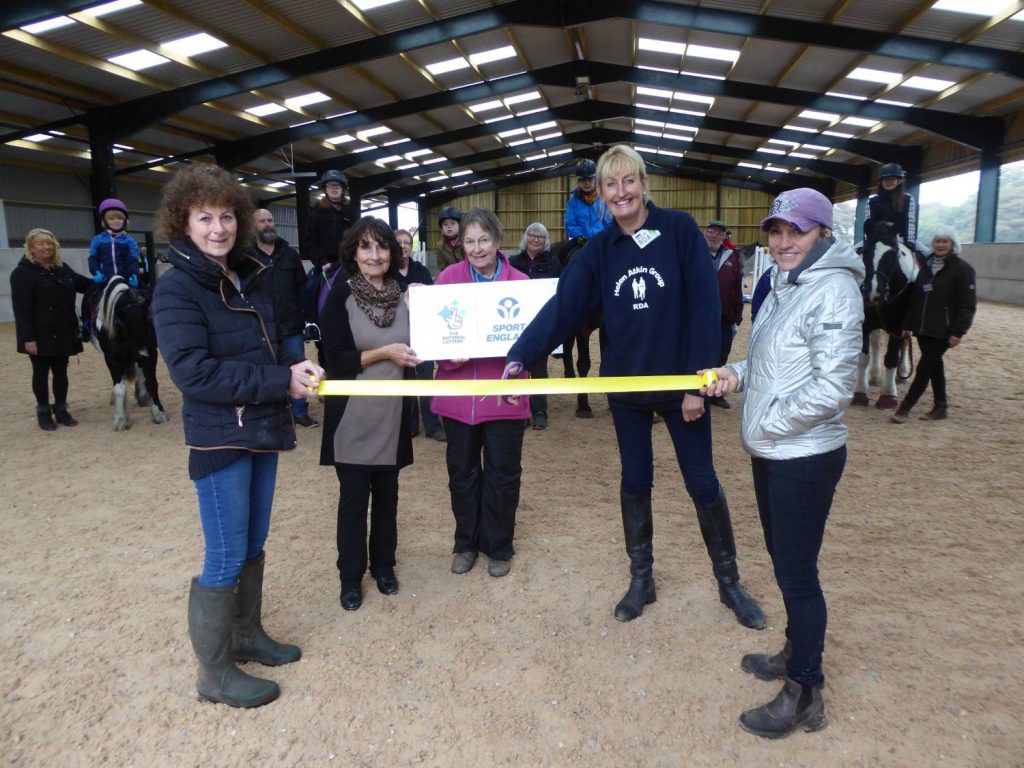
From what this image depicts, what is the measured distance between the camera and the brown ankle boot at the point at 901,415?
6012mm

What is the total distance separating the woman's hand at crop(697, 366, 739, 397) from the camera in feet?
8.00

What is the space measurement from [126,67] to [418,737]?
13.6 meters

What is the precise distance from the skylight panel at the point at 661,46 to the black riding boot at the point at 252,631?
49.0 feet

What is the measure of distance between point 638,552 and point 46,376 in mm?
5878

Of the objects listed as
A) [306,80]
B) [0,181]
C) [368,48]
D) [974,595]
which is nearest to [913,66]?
[368,48]

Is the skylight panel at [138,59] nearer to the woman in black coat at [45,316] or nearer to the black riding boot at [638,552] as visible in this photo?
the woman in black coat at [45,316]

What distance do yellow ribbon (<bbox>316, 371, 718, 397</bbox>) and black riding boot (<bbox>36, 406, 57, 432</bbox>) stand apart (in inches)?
196

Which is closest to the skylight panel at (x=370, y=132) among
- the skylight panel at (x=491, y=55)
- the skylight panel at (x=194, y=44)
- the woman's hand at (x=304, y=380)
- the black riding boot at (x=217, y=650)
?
the skylight panel at (x=491, y=55)

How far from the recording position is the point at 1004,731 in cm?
212

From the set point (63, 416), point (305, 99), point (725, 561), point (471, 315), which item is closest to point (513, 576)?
point (725, 561)

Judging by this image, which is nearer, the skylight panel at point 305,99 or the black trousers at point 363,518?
the black trousers at point 363,518

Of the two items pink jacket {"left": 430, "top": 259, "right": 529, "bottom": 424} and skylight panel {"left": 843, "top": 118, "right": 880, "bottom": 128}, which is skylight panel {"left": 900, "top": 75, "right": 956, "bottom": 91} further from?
pink jacket {"left": 430, "top": 259, "right": 529, "bottom": 424}

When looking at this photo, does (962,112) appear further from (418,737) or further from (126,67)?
(418,737)

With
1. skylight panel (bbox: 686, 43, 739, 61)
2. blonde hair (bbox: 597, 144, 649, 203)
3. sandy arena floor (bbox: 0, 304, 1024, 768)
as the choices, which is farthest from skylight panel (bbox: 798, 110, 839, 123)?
blonde hair (bbox: 597, 144, 649, 203)
